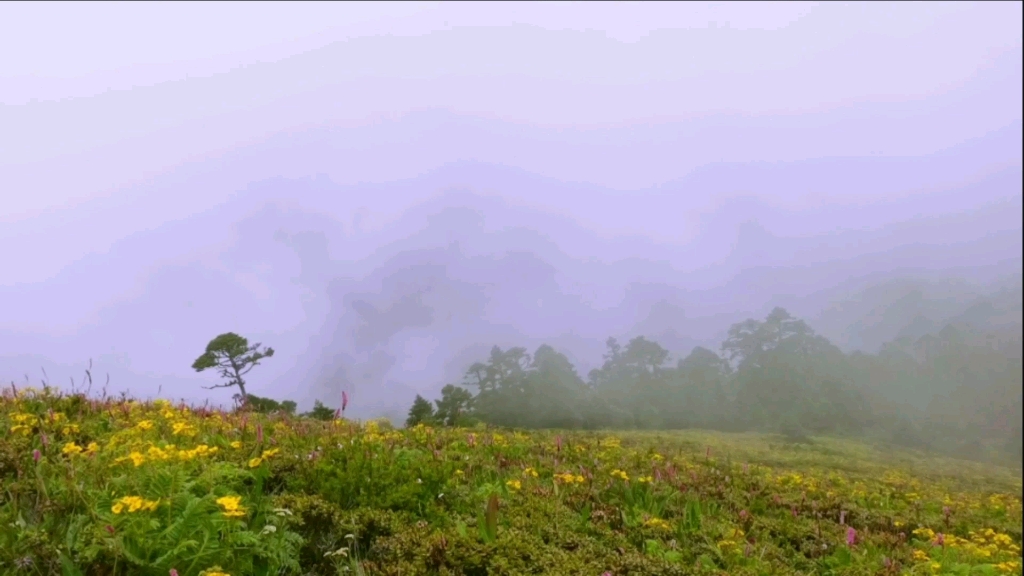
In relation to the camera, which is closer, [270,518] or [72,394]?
[270,518]

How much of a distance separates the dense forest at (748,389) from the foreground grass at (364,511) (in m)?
34.1

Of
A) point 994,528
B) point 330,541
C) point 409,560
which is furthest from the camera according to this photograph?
point 994,528

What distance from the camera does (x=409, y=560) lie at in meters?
3.85

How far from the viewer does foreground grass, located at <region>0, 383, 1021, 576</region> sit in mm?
3477

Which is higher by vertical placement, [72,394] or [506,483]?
[72,394]

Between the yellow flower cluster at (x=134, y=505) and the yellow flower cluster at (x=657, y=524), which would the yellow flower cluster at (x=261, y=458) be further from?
the yellow flower cluster at (x=657, y=524)

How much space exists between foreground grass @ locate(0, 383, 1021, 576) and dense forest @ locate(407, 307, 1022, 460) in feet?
112

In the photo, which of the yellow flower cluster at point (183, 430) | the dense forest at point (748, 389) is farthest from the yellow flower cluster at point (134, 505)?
the dense forest at point (748, 389)

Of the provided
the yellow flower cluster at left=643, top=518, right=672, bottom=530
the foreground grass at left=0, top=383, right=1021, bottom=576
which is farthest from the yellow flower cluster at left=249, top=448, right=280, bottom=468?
the yellow flower cluster at left=643, top=518, right=672, bottom=530

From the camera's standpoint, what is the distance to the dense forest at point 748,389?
62625mm

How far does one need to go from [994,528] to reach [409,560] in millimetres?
9714

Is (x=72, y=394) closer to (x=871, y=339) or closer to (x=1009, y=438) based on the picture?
(x=1009, y=438)

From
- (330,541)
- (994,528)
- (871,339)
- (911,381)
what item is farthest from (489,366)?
(330,541)

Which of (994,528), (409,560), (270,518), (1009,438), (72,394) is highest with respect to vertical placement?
(72,394)
